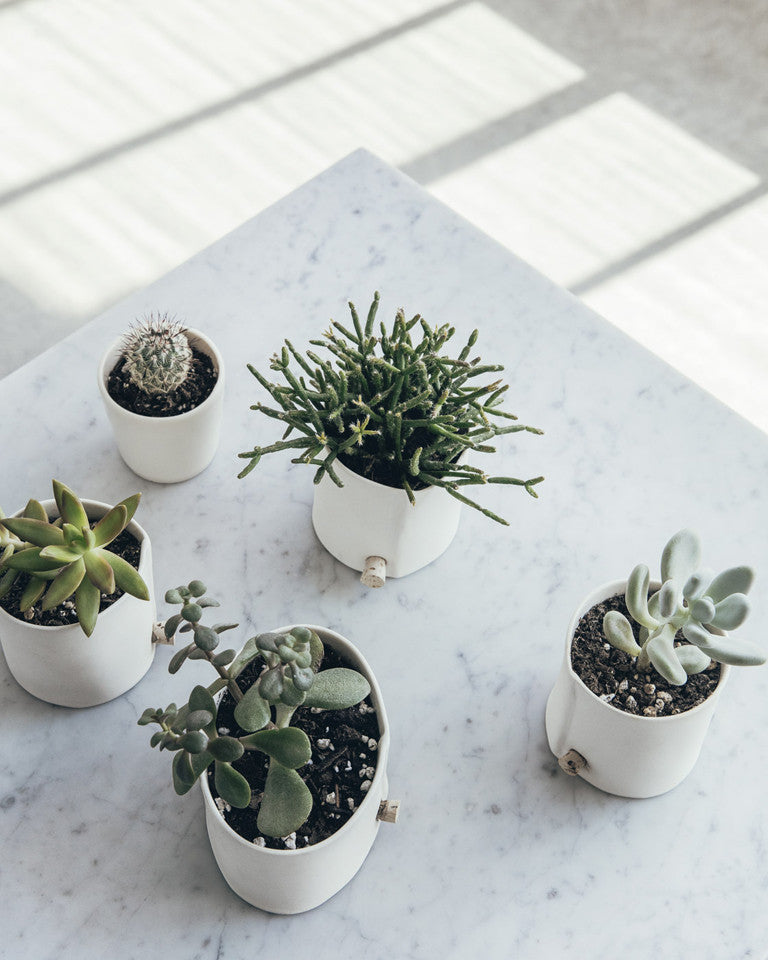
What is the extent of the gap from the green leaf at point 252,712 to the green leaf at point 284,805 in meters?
0.04

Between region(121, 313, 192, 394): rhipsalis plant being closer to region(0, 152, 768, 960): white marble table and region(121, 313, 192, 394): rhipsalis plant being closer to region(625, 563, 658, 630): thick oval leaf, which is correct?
region(0, 152, 768, 960): white marble table

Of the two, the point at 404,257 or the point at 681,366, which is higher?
the point at 404,257

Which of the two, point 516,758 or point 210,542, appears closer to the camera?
point 516,758

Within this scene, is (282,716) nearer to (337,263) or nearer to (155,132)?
(337,263)

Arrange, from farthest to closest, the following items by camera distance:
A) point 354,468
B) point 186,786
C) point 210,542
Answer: point 210,542
point 354,468
point 186,786

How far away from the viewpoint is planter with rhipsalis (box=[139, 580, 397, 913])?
85 cm

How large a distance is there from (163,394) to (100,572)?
1.00ft

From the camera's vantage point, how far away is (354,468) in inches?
42.4

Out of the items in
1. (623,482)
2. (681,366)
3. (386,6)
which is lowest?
(681,366)

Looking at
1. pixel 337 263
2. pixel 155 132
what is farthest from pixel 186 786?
pixel 155 132

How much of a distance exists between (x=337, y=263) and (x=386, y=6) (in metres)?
1.94

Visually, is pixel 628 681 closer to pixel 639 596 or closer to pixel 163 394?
pixel 639 596

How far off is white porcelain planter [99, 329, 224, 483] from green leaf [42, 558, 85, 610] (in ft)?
0.85

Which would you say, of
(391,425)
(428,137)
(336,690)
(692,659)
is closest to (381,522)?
(391,425)
